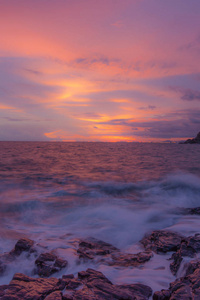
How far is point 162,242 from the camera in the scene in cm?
466

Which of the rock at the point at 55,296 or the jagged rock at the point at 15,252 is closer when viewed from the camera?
the rock at the point at 55,296

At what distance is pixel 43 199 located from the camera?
9.97m

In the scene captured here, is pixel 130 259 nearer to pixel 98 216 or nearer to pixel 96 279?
pixel 96 279

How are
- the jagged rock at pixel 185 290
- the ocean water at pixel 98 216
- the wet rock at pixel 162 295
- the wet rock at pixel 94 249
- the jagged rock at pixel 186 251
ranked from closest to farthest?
the jagged rock at pixel 185 290 < the wet rock at pixel 162 295 < the jagged rock at pixel 186 251 < the ocean water at pixel 98 216 < the wet rock at pixel 94 249

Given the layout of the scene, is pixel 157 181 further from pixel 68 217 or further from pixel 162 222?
pixel 68 217

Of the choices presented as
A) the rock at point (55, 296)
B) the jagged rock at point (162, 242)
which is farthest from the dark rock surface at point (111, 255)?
the rock at point (55, 296)

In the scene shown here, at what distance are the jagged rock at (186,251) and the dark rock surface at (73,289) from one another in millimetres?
868

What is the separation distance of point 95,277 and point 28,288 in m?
1.04

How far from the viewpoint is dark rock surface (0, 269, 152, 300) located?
9.18ft

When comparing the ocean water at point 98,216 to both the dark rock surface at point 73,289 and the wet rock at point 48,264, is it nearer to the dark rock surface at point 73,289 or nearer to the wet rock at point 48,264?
the wet rock at point 48,264

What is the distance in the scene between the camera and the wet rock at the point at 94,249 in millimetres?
4374

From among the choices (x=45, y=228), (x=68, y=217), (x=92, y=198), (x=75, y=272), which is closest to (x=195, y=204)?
(x=92, y=198)

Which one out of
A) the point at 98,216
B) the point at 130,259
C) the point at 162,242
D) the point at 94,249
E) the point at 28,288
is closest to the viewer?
the point at 28,288

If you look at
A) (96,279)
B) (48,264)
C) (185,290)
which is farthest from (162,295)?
(48,264)
